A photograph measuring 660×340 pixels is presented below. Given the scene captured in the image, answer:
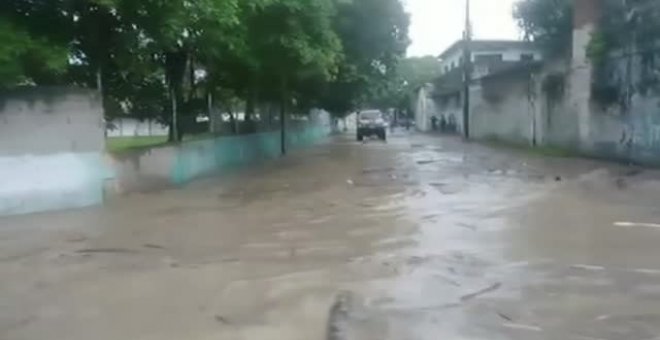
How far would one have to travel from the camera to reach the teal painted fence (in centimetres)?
1905

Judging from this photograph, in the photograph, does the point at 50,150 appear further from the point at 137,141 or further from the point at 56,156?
the point at 137,141

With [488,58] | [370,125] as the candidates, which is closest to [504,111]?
[370,125]

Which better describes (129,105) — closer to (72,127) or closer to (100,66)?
(100,66)

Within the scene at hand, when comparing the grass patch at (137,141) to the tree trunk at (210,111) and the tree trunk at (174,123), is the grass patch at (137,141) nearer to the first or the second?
the tree trunk at (174,123)

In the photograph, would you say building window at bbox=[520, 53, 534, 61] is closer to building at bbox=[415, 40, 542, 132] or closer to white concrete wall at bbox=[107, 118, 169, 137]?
building at bbox=[415, 40, 542, 132]

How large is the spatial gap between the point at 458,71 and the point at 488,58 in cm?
346

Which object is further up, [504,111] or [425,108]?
[425,108]

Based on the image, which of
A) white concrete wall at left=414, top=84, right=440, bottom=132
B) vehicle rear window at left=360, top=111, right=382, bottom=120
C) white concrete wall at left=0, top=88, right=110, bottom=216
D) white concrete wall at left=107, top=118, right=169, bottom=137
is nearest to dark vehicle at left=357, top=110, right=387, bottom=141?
vehicle rear window at left=360, top=111, right=382, bottom=120

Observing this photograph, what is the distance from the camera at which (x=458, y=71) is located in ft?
211

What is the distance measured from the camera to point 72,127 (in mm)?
13766

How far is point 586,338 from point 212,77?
2055cm

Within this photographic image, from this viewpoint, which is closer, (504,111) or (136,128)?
(136,128)

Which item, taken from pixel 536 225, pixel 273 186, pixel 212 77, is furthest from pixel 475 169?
pixel 536 225

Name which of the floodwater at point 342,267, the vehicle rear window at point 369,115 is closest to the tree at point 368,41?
the vehicle rear window at point 369,115
